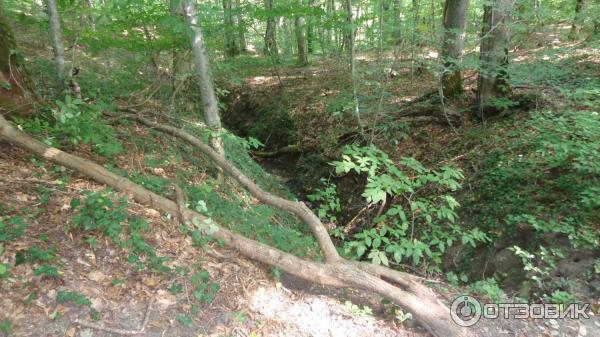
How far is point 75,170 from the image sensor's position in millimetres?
3799

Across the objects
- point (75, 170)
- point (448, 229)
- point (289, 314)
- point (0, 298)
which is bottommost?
point (448, 229)

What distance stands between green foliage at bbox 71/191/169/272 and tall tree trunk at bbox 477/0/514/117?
627 cm

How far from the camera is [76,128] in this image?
365 centimetres

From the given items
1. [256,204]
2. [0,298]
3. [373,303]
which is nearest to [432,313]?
[373,303]

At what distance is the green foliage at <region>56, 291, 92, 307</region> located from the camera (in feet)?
8.80

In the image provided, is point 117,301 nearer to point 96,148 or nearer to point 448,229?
point 96,148

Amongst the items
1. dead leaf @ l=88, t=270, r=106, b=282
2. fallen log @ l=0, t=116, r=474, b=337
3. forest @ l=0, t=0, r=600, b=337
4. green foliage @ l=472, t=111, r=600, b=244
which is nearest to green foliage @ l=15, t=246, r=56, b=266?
forest @ l=0, t=0, r=600, b=337

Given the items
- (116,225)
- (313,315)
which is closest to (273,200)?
(313,315)

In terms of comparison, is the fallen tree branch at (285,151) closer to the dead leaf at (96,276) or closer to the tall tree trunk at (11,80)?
the tall tree trunk at (11,80)

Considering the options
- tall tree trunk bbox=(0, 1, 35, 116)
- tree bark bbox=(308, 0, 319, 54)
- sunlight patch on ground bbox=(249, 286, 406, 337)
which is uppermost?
tree bark bbox=(308, 0, 319, 54)

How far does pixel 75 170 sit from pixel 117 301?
1.70 meters

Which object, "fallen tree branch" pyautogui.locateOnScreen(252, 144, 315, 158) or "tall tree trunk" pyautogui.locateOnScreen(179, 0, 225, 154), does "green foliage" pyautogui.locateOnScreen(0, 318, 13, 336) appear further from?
"fallen tree branch" pyautogui.locateOnScreen(252, 144, 315, 158)

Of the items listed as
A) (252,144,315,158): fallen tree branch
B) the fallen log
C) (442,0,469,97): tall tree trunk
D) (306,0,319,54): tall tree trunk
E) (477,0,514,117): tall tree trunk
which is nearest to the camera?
the fallen log

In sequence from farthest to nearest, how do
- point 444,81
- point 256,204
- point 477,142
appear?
1. point 444,81
2. point 477,142
3. point 256,204
